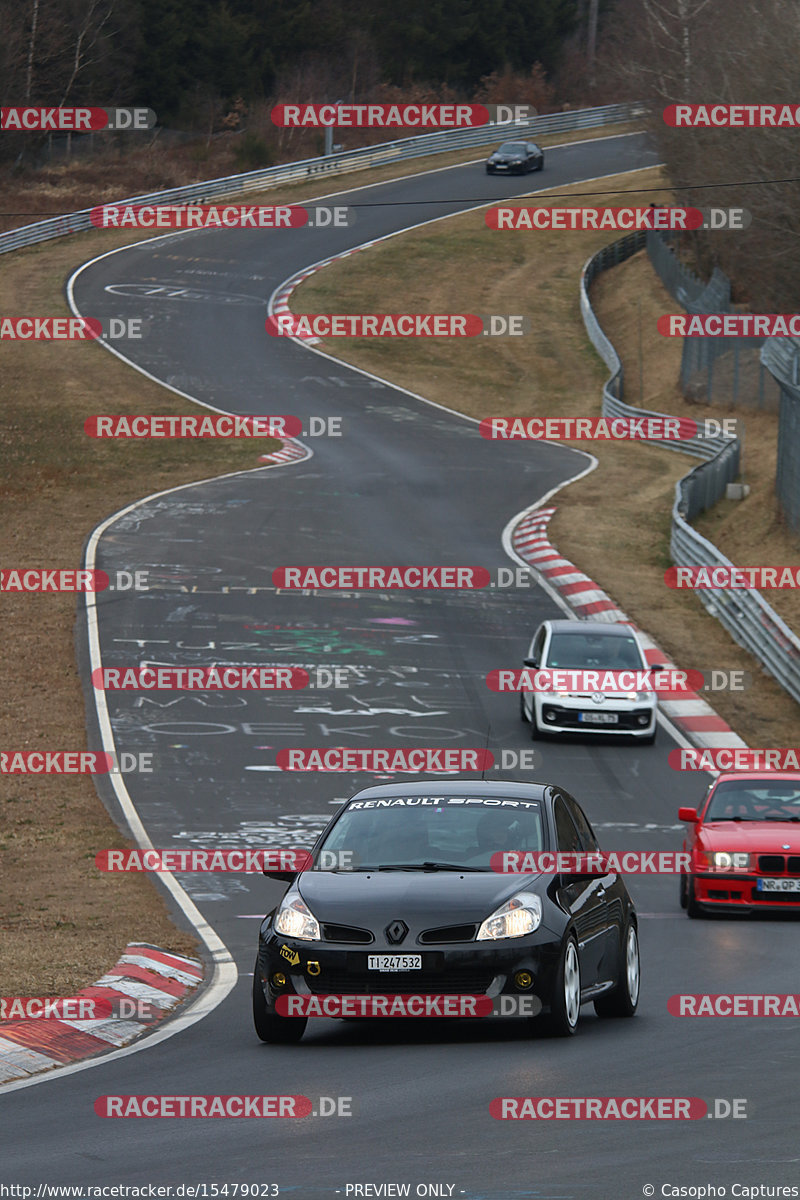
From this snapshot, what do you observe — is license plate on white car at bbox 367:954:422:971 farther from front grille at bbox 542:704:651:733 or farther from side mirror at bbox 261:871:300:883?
front grille at bbox 542:704:651:733

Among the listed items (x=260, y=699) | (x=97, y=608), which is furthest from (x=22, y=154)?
(x=260, y=699)

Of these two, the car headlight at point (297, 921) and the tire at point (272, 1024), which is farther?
the tire at point (272, 1024)

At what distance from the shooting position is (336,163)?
266ft

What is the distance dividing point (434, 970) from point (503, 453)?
A: 37958 mm

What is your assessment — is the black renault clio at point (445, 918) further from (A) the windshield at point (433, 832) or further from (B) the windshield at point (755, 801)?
(B) the windshield at point (755, 801)

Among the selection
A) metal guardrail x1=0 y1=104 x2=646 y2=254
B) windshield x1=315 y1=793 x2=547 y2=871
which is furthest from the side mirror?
metal guardrail x1=0 y1=104 x2=646 y2=254

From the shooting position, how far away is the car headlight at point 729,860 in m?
15.8

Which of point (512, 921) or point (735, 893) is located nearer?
point (512, 921)

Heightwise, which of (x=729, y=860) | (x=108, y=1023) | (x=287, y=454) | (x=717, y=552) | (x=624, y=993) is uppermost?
(x=624, y=993)

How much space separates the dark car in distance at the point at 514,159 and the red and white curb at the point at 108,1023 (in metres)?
69.5

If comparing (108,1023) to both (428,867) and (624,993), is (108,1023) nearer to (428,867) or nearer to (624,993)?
(428,867)

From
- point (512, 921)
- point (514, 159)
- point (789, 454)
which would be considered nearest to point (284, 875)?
point (512, 921)

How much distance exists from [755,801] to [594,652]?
795 cm

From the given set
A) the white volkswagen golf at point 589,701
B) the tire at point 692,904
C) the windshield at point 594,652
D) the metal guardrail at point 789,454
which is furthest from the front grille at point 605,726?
the metal guardrail at point 789,454
